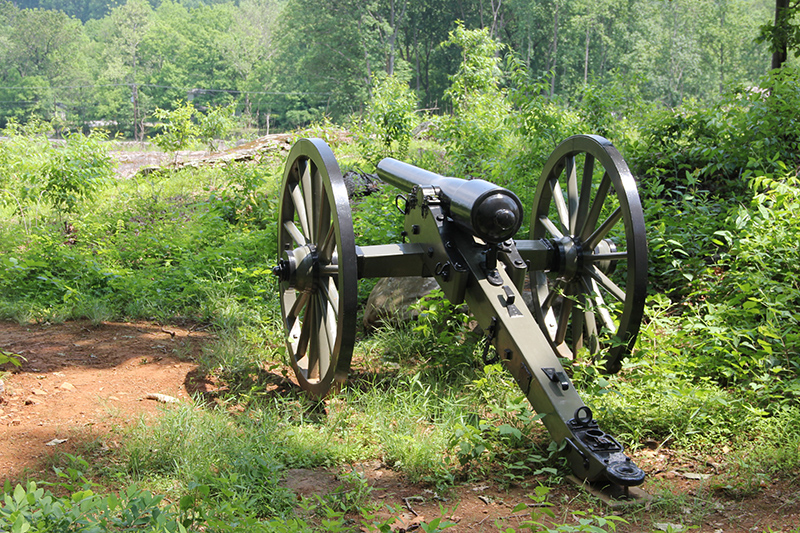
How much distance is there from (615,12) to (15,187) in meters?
50.4

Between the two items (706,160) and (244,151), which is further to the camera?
(244,151)

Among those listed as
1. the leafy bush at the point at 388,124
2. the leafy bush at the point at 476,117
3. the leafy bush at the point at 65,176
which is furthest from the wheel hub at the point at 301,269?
the leafy bush at the point at 388,124

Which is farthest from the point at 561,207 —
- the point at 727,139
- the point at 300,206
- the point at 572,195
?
the point at 727,139

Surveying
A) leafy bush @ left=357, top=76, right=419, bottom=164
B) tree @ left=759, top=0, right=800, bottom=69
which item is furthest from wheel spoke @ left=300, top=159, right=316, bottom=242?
leafy bush @ left=357, top=76, right=419, bottom=164

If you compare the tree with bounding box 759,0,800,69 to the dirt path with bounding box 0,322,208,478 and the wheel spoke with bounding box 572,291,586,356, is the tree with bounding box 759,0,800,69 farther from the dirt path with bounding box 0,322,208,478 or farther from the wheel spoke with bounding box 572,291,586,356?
the dirt path with bounding box 0,322,208,478

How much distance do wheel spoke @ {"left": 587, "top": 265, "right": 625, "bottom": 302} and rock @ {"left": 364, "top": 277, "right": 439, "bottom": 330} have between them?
134cm

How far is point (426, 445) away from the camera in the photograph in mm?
3172

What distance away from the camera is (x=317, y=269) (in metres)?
3.97

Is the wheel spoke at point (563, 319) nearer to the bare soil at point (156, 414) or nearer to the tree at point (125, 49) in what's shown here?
the bare soil at point (156, 414)

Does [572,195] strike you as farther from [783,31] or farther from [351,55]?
[351,55]

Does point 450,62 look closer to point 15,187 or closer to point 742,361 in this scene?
point 15,187

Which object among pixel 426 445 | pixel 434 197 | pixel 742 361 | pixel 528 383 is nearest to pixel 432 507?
pixel 426 445

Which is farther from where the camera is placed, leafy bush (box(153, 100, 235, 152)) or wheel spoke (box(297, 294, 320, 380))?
leafy bush (box(153, 100, 235, 152))

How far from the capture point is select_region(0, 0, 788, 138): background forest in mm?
44125
